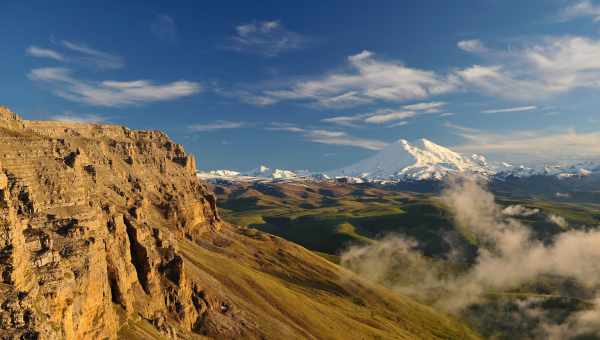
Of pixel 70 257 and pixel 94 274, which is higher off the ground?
pixel 70 257

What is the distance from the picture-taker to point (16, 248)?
7350 cm

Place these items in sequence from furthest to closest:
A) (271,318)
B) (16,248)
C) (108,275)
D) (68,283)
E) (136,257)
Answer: (271,318), (136,257), (108,275), (68,283), (16,248)

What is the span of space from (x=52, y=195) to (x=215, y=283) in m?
76.1

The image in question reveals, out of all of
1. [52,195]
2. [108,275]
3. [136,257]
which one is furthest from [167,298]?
A: [52,195]

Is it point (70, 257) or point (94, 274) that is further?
point (94, 274)

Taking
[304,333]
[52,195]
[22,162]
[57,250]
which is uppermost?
[22,162]

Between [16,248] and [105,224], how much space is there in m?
45.2

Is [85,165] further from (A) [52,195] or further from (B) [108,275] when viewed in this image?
(B) [108,275]

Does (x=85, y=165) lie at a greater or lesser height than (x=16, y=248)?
greater

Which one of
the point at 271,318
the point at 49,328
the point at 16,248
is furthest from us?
the point at 271,318

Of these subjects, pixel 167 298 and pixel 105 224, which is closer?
pixel 105 224

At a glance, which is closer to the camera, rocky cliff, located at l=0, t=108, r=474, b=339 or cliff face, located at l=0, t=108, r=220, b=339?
cliff face, located at l=0, t=108, r=220, b=339

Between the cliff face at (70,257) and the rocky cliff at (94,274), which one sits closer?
the cliff face at (70,257)

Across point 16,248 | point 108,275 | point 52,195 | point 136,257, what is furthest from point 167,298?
point 16,248
